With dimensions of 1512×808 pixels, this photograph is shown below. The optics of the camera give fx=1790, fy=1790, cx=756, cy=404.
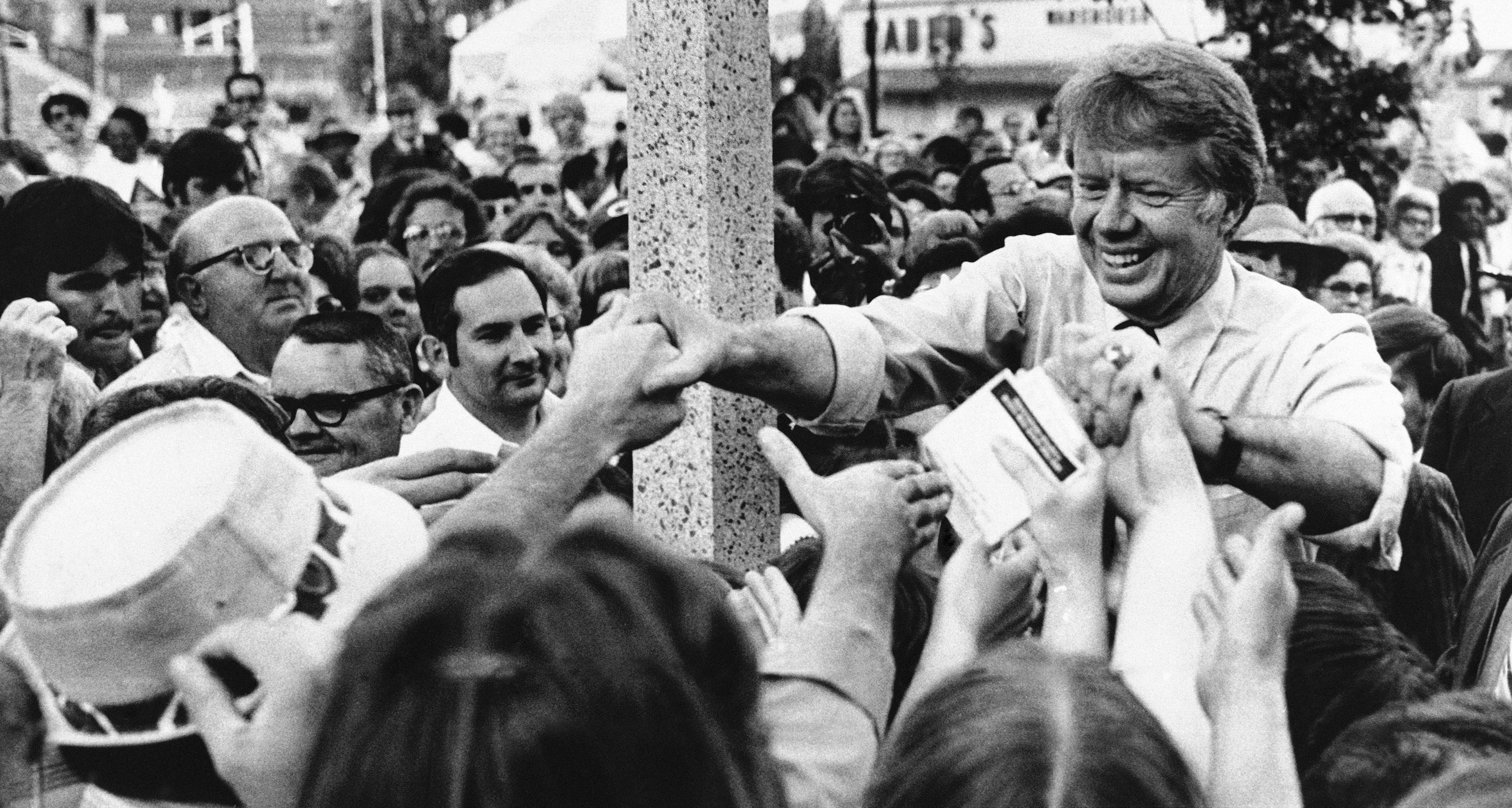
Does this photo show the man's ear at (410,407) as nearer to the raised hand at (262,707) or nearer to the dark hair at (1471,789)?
the raised hand at (262,707)

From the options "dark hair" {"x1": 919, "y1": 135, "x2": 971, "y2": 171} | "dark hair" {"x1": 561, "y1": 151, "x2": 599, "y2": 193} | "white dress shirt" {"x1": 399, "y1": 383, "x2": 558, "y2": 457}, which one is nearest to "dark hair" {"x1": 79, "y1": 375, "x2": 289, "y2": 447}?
"white dress shirt" {"x1": 399, "y1": 383, "x2": 558, "y2": 457}

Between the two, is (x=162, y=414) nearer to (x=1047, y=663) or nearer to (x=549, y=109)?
(x=1047, y=663)

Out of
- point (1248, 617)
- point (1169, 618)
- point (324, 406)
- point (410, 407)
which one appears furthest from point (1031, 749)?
point (410, 407)

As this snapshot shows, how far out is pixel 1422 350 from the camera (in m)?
5.19

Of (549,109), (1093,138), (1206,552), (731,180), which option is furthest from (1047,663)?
(549,109)

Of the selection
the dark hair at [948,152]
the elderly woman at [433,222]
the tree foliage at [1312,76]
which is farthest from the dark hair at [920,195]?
the dark hair at [948,152]

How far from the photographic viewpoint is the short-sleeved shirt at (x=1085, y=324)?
255cm

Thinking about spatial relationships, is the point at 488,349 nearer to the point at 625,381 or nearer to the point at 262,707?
the point at 625,381

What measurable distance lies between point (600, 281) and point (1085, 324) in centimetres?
344

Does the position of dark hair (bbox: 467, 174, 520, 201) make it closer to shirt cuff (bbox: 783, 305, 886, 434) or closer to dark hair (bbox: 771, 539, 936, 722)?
shirt cuff (bbox: 783, 305, 886, 434)

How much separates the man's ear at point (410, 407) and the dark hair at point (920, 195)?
4.34 meters

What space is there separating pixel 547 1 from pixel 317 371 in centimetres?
1656

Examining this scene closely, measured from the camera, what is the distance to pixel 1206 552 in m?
1.83

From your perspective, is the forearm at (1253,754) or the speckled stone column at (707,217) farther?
the speckled stone column at (707,217)
